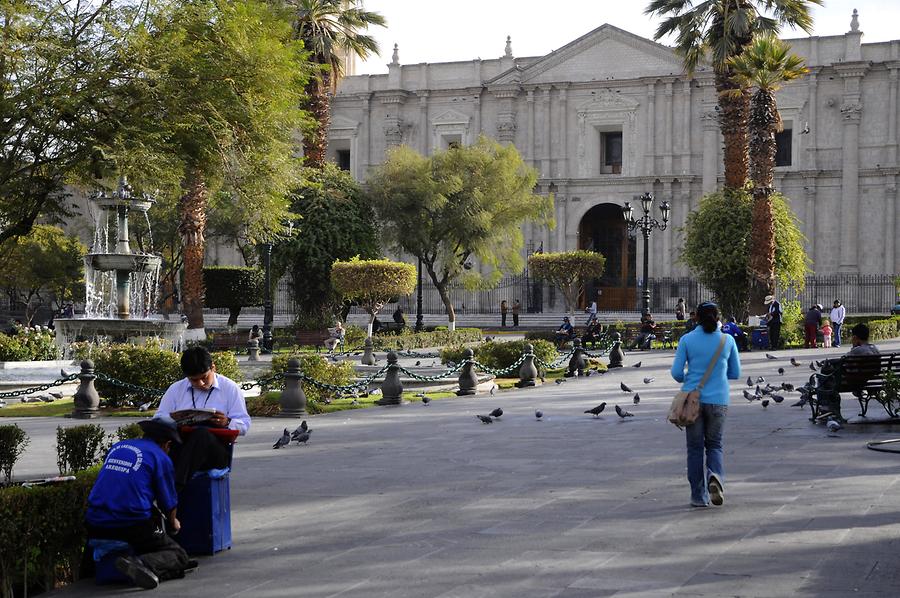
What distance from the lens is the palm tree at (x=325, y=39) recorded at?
102 ft

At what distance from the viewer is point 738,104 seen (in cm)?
2806

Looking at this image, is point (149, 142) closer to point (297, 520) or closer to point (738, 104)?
point (297, 520)

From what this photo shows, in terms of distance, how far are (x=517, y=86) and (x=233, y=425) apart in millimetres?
42868

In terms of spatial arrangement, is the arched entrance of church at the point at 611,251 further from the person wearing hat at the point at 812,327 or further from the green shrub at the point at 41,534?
the green shrub at the point at 41,534

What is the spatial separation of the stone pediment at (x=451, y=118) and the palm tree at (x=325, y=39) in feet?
49.8

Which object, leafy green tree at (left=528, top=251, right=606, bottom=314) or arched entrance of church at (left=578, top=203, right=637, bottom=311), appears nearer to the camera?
leafy green tree at (left=528, top=251, right=606, bottom=314)

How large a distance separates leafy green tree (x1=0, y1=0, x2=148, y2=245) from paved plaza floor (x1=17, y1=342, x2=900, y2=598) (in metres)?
2.56

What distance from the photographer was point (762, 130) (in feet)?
91.7

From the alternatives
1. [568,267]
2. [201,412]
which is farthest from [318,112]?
[201,412]

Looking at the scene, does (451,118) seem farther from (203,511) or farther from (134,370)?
(203,511)

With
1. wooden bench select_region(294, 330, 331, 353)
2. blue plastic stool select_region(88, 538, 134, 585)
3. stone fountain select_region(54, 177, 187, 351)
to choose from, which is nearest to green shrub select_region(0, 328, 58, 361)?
stone fountain select_region(54, 177, 187, 351)

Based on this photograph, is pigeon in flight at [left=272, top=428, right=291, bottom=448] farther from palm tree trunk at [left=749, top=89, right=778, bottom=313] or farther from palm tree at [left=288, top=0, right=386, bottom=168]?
palm tree at [left=288, top=0, right=386, bottom=168]

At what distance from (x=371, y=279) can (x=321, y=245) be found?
16.0ft

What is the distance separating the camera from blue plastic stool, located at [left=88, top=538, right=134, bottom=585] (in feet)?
18.8
